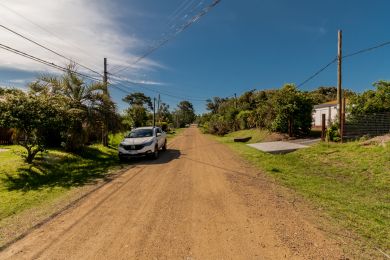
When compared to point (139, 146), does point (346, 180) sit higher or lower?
lower

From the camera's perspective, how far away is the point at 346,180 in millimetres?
8742

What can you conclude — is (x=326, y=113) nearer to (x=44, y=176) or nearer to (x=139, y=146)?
(x=139, y=146)

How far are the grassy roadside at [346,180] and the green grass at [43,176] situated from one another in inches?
267

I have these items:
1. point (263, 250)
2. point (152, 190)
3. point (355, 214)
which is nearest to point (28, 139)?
point (152, 190)

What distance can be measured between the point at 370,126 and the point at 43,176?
655 inches

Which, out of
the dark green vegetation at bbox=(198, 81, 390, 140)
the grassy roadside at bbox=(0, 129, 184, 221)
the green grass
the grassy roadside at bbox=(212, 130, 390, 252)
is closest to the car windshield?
the green grass

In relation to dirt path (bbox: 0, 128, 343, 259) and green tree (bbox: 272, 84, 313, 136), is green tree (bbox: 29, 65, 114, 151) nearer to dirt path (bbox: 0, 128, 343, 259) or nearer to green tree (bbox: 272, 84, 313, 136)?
dirt path (bbox: 0, 128, 343, 259)

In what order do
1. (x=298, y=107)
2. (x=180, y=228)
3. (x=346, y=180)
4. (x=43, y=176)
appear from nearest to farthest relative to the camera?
(x=180, y=228), (x=346, y=180), (x=43, y=176), (x=298, y=107)

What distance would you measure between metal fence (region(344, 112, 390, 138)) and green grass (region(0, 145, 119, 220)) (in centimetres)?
1304

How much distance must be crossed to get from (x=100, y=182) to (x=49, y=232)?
13.2 feet

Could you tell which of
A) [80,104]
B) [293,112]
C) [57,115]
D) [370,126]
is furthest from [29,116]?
[293,112]

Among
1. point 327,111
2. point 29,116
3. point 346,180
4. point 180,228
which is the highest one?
point 327,111

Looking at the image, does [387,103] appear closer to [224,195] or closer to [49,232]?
[224,195]

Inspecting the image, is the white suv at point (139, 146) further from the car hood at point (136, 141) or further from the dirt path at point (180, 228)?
the dirt path at point (180, 228)
